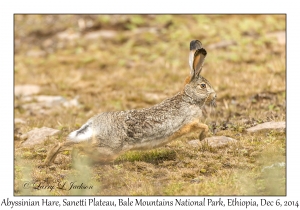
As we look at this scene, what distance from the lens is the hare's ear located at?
26.9 feet

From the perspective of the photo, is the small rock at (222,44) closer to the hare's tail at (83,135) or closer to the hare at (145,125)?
the hare at (145,125)

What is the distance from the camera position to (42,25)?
70.4ft

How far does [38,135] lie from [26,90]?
19.0 feet

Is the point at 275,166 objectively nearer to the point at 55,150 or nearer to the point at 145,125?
the point at 145,125

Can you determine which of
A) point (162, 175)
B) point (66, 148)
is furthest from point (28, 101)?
point (162, 175)

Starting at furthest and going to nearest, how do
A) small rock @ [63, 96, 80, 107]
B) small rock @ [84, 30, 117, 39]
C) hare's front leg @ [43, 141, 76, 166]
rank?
small rock @ [84, 30, 117, 39], small rock @ [63, 96, 80, 107], hare's front leg @ [43, 141, 76, 166]

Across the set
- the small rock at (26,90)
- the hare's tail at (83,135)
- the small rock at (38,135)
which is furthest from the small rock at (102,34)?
the hare's tail at (83,135)

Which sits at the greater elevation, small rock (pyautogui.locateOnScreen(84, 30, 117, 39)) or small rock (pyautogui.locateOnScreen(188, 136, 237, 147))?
small rock (pyautogui.locateOnScreen(84, 30, 117, 39))

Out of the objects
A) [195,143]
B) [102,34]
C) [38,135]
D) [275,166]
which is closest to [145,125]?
[195,143]

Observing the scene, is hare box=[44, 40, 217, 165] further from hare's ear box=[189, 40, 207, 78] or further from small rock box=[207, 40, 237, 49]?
small rock box=[207, 40, 237, 49]

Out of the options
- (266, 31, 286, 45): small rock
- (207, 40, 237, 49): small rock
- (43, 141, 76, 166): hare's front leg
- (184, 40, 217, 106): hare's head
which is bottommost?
(43, 141, 76, 166): hare's front leg

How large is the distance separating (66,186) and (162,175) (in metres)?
1.43

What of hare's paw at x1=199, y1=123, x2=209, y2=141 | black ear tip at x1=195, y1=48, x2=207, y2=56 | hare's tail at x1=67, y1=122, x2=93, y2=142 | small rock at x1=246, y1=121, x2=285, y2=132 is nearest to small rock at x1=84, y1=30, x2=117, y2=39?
small rock at x1=246, y1=121, x2=285, y2=132

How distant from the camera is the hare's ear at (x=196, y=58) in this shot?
820 cm
